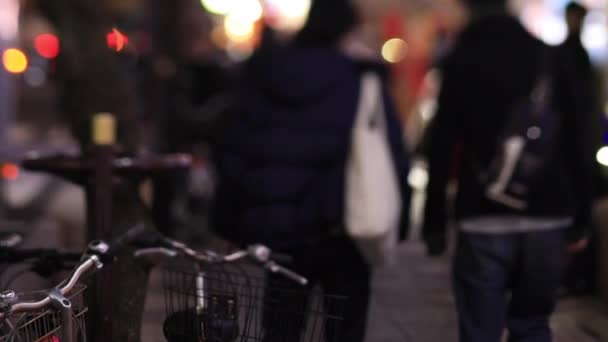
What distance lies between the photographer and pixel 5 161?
30.9 ft

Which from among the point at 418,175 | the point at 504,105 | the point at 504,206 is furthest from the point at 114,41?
the point at 418,175

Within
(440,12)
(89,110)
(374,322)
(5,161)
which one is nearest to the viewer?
(374,322)

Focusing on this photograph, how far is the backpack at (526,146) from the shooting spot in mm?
3549

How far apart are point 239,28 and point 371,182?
17919 mm

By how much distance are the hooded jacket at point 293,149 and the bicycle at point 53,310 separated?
0.95m

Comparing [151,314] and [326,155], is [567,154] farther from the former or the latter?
[151,314]

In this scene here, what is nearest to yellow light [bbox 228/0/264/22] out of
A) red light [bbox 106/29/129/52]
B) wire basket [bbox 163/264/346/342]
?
red light [bbox 106/29/129/52]

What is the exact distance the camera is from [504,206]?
359 centimetres

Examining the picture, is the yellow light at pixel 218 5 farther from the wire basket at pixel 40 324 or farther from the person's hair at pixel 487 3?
the wire basket at pixel 40 324

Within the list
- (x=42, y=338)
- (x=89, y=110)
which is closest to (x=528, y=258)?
(x=42, y=338)

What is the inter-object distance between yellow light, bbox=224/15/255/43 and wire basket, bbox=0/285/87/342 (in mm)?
16609

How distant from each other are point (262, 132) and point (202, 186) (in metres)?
8.24

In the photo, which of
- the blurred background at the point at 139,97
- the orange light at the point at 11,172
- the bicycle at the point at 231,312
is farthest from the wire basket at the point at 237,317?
the orange light at the point at 11,172

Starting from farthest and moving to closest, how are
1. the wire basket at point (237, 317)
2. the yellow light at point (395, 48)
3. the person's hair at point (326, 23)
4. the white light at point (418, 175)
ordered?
the yellow light at point (395, 48) → the white light at point (418, 175) → the person's hair at point (326, 23) → the wire basket at point (237, 317)
